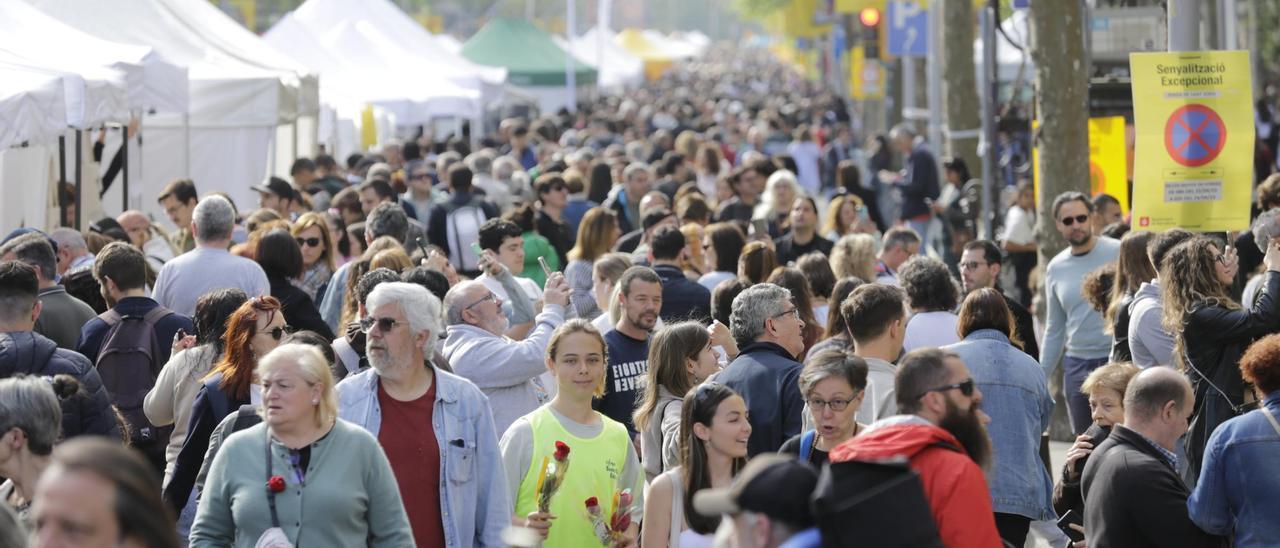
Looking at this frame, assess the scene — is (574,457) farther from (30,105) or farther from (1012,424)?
(30,105)

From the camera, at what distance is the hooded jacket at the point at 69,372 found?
18.7 ft

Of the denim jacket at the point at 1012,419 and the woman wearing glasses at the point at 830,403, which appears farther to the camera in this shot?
the denim jacket at the point at 1012,419

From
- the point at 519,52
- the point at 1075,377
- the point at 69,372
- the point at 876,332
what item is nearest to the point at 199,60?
the point at 1075,377

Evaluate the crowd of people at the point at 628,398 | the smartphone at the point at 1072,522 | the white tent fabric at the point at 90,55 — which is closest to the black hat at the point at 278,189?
the white tent fabric at the point at 90,55

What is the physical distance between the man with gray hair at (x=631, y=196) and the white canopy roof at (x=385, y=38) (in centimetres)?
1204

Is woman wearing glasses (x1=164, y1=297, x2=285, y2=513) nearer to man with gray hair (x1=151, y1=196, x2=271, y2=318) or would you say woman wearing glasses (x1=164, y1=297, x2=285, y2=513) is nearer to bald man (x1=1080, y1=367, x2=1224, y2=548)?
man with gray hair (x1=151, y1=196, x2=271, y2=318)

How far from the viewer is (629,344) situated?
24.8 feet

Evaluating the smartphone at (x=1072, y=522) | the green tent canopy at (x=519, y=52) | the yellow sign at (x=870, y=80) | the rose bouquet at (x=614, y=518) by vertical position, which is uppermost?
→ the green tent canopy at (x=519, y=52)

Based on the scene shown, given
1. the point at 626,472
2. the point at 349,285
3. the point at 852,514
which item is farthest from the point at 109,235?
the point at 852,514

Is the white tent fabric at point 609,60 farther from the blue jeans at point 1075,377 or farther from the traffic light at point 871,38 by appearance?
the blue jeans at point 1075,377

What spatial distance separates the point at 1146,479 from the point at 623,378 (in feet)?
8.33

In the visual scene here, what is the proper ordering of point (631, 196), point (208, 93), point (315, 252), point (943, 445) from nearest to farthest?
1. point (943, 445)
2. point (315, 252)
3. point (631, 196)
4. point (208, 93)

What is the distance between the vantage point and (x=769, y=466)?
3.28 meters

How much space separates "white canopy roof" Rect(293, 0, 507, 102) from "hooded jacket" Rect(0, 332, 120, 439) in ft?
65.8
